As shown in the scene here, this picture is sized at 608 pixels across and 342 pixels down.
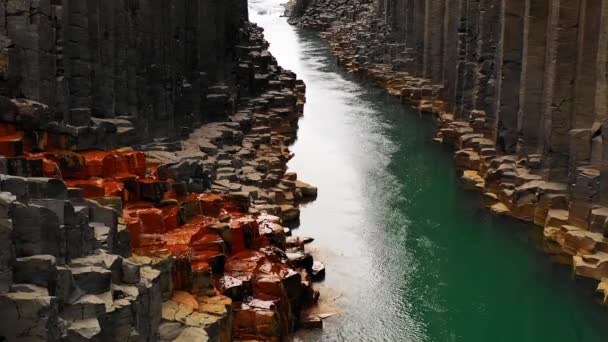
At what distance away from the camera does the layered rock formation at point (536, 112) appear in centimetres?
2308

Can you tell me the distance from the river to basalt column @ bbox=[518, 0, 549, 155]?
3.01 m

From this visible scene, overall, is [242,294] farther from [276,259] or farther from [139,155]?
[139,155]

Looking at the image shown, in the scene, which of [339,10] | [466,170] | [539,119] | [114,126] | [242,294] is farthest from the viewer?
[339,10]

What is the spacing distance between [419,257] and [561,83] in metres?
7.50

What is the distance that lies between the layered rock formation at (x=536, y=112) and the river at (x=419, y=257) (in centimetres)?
87

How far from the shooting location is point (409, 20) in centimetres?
5609

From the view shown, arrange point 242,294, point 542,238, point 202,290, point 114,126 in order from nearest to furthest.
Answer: point 202,290 < point 242,294 < point 114,126 < point 542,238

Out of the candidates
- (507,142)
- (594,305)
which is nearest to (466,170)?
(507,142)

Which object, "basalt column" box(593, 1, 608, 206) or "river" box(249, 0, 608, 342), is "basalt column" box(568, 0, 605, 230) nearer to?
"basalt column" box(593, 1, 608, 206)

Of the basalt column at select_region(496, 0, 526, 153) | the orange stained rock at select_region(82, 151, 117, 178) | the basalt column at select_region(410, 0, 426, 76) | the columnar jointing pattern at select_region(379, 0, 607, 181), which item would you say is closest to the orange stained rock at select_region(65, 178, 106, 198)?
the orange stained rock at select_region(82, 151, 117, 178)

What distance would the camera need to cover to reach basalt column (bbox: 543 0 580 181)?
83.8 ft

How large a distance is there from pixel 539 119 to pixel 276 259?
13040mm

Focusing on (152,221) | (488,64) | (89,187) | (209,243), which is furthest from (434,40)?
(89,187)

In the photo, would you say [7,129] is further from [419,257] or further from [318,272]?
[419,257]
